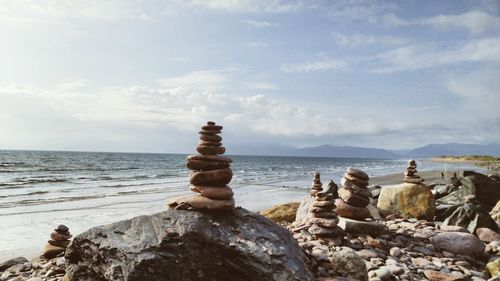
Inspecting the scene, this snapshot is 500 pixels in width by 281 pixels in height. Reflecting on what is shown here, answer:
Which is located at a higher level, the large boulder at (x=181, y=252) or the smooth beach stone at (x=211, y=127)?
the smooth beach stone at (x=211, y=127)

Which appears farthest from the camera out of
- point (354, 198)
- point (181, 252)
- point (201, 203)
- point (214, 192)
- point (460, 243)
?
point (354, 198)

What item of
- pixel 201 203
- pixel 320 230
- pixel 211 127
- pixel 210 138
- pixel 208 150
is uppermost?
pixel 211 127

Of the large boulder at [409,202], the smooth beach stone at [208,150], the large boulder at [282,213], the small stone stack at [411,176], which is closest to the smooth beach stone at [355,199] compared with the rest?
the large boulder at [409,202]

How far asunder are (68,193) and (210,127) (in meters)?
26.1

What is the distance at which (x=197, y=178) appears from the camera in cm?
727

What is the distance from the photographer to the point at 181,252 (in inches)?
239

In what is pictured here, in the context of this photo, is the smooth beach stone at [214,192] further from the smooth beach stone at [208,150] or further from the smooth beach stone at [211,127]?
the smooth beach stone at [211,127]

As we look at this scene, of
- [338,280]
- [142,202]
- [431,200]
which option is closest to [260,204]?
[142,202]

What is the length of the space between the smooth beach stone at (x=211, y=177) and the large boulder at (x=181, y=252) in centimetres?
73

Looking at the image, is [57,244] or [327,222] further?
[57,244]

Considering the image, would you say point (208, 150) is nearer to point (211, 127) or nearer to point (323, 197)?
point (211, 127)

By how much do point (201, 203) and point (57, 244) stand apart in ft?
20.4

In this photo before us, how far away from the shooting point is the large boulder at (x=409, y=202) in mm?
12617

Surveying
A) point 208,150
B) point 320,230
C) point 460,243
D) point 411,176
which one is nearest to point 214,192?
point 208,150
